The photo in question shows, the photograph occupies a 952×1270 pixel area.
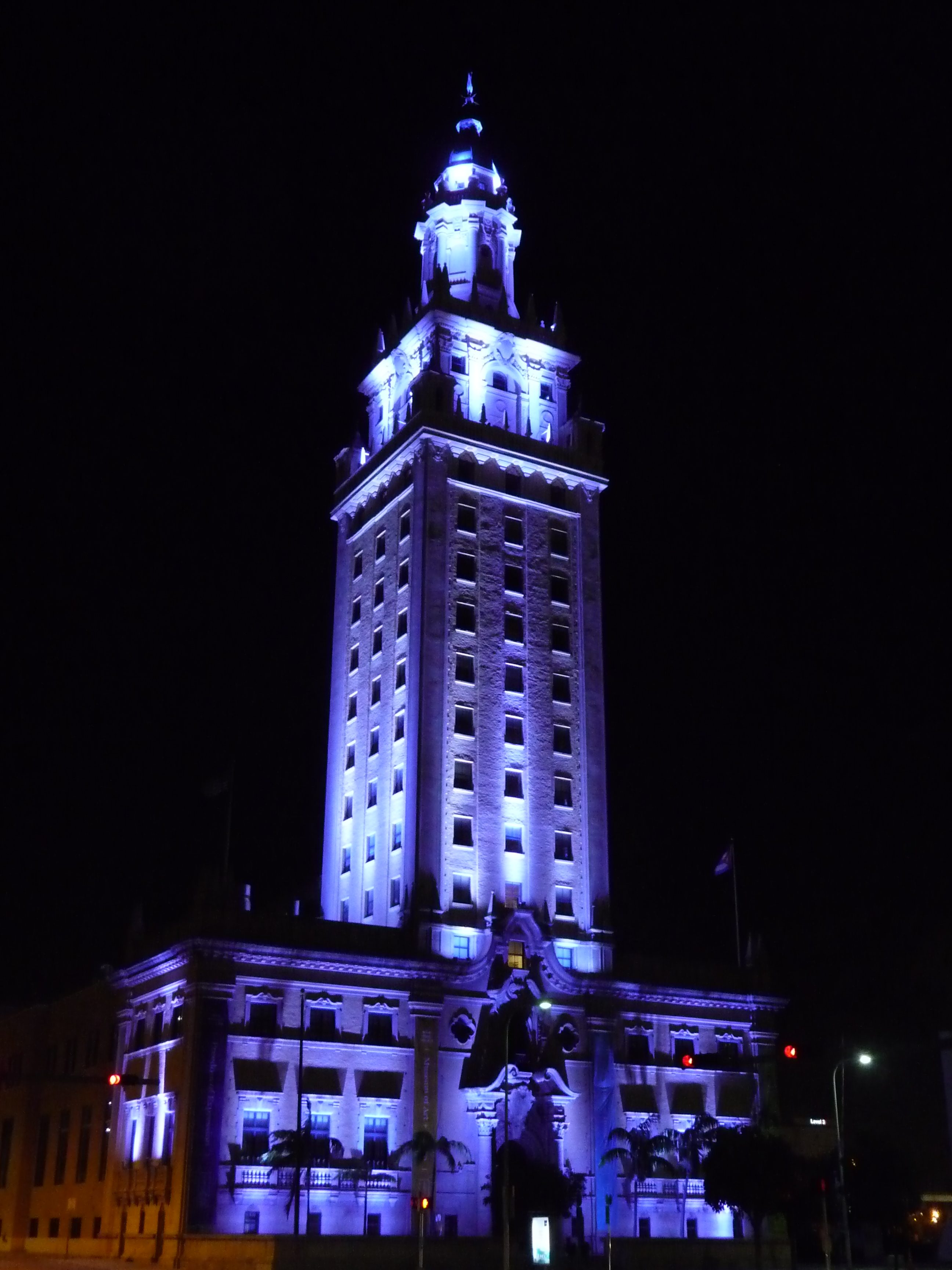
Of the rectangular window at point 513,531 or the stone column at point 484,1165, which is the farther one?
the rectangular window at point 513,531

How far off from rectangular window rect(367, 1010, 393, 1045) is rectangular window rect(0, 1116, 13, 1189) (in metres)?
32.2

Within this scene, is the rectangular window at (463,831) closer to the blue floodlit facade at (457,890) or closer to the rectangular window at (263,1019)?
the blue floodlit facade at (457,890)

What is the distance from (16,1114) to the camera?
92.2m

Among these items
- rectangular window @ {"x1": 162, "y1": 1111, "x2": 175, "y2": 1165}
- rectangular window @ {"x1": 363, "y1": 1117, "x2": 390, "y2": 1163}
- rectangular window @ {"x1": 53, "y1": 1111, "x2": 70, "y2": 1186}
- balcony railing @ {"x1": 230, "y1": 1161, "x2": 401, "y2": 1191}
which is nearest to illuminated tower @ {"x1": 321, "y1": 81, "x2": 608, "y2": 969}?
rectangular window @ {"x1": 363, "y1": 1117, "x2": 390, "y2": 1163}

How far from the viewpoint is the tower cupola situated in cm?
9888

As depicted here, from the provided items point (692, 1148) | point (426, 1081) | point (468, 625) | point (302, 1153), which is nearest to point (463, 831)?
point (468, 625)

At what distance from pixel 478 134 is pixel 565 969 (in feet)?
194

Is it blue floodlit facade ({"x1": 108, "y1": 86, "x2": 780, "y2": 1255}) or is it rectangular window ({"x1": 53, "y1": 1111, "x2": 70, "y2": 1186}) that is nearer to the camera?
blue floodlit facade ({"x1": 108, "y1": 86, "x2": 780, "y2": 1255})

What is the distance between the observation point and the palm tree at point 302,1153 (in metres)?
65.8

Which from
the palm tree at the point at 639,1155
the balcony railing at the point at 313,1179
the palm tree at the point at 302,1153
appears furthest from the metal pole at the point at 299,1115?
the palm tree at the point at 639,1155

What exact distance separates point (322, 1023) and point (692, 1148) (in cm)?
2057

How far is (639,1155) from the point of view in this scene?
75.8m

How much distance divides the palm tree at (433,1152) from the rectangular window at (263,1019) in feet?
27.2

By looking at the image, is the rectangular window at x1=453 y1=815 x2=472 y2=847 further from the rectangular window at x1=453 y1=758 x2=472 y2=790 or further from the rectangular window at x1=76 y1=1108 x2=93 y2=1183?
the rectangular window at x1=76 y1=1108 x2=93 y2=1183
